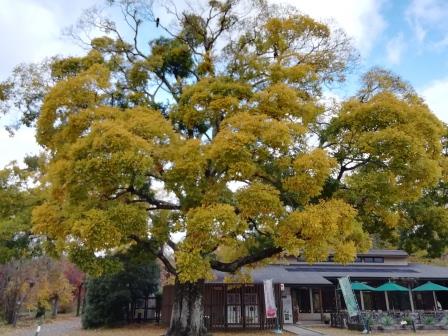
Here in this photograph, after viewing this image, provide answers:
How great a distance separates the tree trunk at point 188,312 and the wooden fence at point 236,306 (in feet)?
16.8

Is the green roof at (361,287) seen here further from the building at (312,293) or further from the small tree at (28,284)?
the small tree at (28,284)

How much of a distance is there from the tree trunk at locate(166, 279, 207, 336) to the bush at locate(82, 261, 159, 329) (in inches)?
300

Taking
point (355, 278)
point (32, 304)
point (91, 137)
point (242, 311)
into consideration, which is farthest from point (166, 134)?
point (32, 304)

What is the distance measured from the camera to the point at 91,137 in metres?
11.0

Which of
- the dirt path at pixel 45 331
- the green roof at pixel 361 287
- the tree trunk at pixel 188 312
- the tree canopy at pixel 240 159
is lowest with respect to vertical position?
the dirt path at pixel 45 331

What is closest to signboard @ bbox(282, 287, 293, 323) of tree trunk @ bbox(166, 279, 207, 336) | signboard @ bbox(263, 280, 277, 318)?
signboard @ bbox(263, 280, 277, 318)

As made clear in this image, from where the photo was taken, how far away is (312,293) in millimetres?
25859

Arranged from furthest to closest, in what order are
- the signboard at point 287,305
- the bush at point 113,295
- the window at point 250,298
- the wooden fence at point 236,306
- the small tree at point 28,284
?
the small tree at point 28,284 < the signboard at point 287,305 < the bush at point 113,295 < the window at point 250,298 < the wooden fence at point 236,306

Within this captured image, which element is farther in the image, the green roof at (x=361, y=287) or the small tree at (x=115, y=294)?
the green roof at (x=361, y=287)

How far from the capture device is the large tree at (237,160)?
36.0 ft

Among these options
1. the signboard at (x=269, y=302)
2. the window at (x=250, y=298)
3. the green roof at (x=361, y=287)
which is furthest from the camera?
the green roof at (x=361, y=287)

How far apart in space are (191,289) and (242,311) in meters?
6.16

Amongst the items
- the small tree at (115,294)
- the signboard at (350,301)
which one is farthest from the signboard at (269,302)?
the small tree at (115,294)

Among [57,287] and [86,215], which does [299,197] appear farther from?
[57,287]
